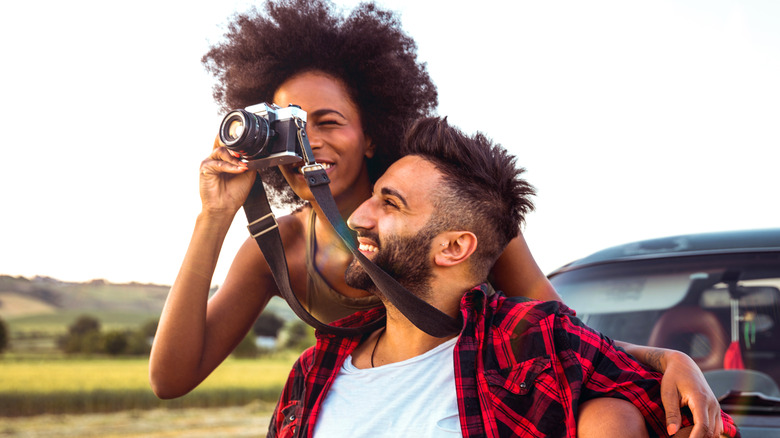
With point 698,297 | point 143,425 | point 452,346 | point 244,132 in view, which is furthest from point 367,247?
point 143,425

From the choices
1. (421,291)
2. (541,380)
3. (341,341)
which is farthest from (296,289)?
→ (541,380)

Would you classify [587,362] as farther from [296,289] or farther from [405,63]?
[405,63]

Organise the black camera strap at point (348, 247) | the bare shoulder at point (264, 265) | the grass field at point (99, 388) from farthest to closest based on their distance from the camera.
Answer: the grass field at point (99, 388), the bare shoulder at point (264, 265), the black camera strap at point (348, 247)

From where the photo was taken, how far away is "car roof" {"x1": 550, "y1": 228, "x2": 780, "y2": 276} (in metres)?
2.86

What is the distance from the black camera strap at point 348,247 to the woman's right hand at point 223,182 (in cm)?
5

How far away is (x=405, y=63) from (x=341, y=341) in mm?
1415

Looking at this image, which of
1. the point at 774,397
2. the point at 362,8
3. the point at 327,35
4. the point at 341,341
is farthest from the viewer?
the point at 362,8

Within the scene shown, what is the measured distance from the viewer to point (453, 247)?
2188mm

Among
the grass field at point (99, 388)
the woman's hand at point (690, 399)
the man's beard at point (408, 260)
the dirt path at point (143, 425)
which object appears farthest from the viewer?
the grass field at point (99, 388)

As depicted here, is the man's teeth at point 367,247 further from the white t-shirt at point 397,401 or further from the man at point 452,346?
the white t-shirt at point 397,401

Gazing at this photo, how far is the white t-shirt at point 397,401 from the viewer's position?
191cm

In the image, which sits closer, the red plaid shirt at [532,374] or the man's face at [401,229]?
the red plaid shirt at [532,374]

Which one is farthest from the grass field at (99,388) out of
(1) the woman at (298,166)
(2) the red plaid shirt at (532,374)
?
(2) the red plaid shirt at (532,374)

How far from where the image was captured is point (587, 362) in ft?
5.55
